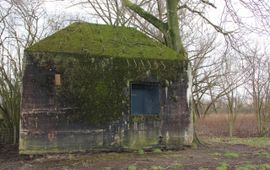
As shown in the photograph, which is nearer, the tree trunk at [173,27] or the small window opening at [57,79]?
the small window opening at [57,79]

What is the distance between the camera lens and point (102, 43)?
10945mm

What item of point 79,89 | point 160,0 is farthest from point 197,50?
point 79,89

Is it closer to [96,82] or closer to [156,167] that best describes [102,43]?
[96,82]

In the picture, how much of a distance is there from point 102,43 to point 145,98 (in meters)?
2.12

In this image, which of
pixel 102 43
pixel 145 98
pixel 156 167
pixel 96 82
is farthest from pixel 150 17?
pixel 156 167

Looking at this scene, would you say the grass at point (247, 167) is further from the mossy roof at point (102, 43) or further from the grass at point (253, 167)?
the mossy roof at point (102, 43)

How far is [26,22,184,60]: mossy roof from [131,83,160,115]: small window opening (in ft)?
2.95

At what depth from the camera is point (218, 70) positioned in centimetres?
2188

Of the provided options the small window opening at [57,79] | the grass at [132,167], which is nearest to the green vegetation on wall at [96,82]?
the small window opening at [57,79]

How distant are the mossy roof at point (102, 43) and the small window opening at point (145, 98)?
2.95 ft

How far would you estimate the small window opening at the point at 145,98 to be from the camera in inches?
419

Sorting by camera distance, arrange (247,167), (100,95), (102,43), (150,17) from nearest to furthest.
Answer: (247,167) → (100,95) → (102,43) → (150,17)

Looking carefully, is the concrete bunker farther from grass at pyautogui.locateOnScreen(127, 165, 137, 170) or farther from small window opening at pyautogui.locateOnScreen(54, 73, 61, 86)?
grass at pyautogui.locateOnScreen(127, 165, 137, 170)

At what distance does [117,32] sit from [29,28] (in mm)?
4544
